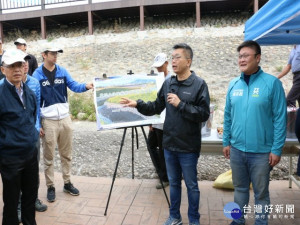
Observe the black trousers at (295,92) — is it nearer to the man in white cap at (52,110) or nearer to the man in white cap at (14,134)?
the man in white cap at (52,110)

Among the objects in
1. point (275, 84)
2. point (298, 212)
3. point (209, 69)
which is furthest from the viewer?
point (209, 69)

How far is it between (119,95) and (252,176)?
74.7 inches

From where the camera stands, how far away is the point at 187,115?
2.73 metres

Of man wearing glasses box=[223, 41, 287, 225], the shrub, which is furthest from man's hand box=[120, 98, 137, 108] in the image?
the shrub

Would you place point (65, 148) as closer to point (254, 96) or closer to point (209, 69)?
point (254, 96)

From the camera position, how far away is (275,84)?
8.40 ft

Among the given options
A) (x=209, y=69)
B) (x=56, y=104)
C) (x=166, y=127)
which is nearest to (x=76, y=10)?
(x=209, y=69)

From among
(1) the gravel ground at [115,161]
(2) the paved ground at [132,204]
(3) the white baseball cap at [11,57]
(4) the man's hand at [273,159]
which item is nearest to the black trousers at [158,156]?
(2) the paved ground at [132,204]

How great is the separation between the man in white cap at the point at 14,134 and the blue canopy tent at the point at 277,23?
2.54 metres

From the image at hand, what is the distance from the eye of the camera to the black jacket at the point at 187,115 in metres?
2.73

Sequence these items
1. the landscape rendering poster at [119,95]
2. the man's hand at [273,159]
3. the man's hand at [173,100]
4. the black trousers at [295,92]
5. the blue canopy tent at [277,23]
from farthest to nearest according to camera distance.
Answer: the black trousers at [295,92] → the landscape rendering poster at [119,95] → the man's hand at [173,100] → the man's hand at [273,159] → the blue canopy tent at [277,23]

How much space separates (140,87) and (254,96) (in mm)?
1506

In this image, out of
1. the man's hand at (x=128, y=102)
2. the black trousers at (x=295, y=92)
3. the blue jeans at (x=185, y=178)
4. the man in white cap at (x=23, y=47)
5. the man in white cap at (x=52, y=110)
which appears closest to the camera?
the blue jeans at (x=185, y=178)

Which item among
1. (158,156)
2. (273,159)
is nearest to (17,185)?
(158,156)
